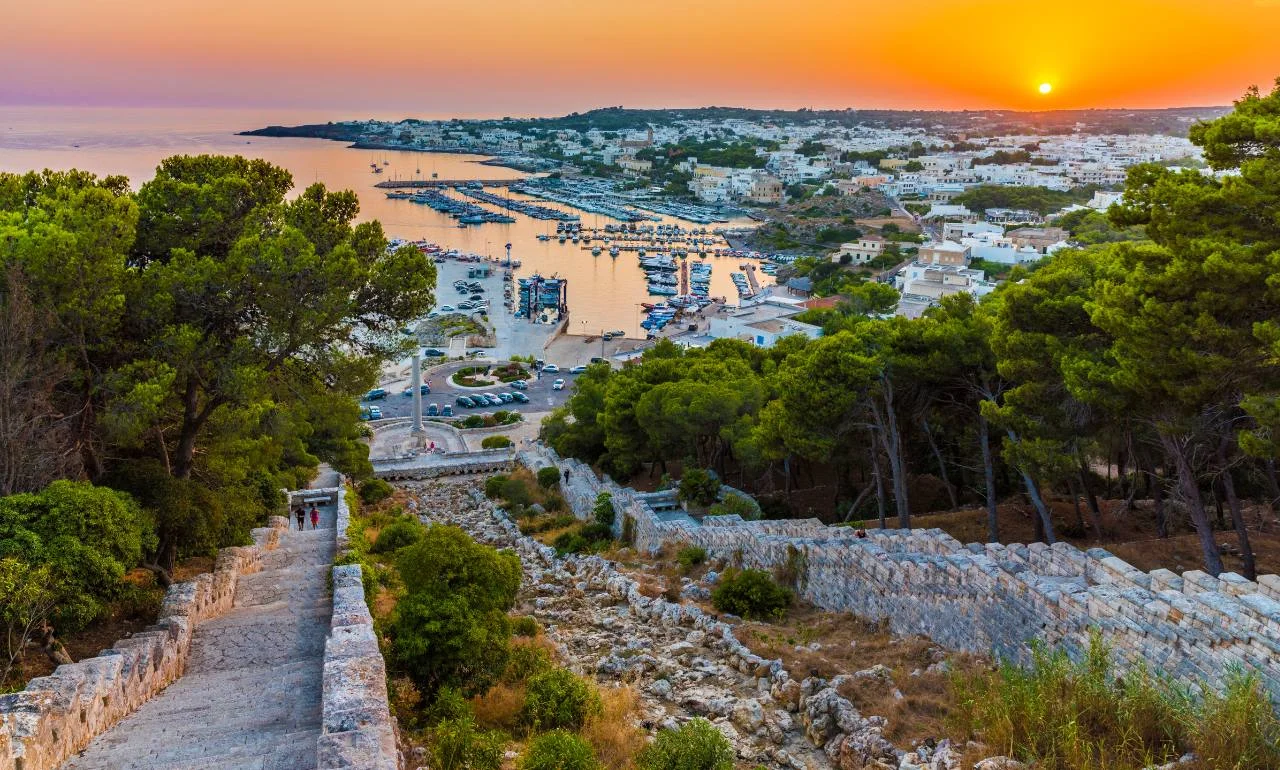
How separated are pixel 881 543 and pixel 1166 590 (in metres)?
4.79

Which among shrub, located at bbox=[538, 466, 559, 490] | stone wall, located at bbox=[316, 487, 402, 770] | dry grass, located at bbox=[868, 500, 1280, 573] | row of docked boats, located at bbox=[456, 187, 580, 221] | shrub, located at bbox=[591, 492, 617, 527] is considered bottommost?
shrub, located at bbox=[538, 466, 559, 490]

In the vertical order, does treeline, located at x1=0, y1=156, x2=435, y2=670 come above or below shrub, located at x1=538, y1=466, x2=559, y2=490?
above

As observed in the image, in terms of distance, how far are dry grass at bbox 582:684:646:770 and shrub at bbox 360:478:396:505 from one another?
17746 mm

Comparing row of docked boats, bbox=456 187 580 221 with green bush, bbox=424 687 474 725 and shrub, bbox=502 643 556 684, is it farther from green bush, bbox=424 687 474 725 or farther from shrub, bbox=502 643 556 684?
green bush, bbox=424 687 474 725

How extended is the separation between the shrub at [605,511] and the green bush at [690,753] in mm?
13606

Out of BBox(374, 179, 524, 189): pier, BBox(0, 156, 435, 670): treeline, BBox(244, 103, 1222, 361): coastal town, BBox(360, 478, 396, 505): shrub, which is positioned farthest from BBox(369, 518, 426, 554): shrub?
BBox(374, 179, 524, 189): pier

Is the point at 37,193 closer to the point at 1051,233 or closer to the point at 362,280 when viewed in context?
the point at 362,280

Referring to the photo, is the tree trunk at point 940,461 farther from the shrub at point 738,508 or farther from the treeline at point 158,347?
the treeline at point 158,347

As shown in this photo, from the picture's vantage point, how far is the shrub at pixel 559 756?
261 inches

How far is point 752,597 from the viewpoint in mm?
12398

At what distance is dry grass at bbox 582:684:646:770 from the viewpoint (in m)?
7.59

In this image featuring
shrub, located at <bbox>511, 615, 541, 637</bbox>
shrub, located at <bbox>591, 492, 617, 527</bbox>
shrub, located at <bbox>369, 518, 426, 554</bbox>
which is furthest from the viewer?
shrub, located at <bbox>591, 492, 617, 527</bbox>

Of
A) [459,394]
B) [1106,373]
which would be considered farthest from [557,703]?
[459,394]

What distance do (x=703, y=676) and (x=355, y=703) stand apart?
4312 millimetres
